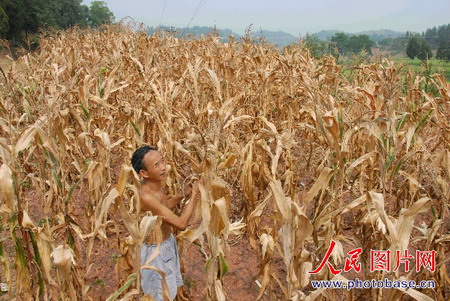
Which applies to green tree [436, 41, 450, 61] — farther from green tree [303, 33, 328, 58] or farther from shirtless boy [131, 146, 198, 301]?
shirtless boy [131, 146, 198, 301]


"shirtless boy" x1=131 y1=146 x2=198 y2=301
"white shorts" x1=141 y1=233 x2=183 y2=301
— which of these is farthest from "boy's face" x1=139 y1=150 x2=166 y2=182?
"white shorts" x1=141 y1=233 x2=183 y2=301

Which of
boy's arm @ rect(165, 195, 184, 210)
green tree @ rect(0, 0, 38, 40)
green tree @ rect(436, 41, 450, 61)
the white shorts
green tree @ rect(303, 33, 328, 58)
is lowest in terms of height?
the white shorts

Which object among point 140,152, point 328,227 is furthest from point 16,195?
point 328,227

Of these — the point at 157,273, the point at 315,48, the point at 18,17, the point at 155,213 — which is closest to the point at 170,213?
the point at 155,213

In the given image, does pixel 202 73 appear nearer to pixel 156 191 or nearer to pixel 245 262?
pixel 245 262

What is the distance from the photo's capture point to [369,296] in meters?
2.52

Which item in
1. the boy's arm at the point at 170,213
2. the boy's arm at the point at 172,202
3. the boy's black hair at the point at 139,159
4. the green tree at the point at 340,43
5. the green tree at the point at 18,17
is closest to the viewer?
the boy's arm at the point at 170,213

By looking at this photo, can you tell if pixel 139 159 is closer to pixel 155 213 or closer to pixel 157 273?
pixel 155 213

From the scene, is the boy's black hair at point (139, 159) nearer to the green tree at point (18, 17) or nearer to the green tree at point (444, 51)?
the green tree at point (18, 17)

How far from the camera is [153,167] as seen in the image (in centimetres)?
213

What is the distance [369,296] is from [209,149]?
146 cm

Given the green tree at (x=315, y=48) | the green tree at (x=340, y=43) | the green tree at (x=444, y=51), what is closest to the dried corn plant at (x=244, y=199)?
the green tree at (x=340, y=43)

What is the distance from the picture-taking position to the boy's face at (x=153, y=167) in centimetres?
213

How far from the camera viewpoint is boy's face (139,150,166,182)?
2.13 m
